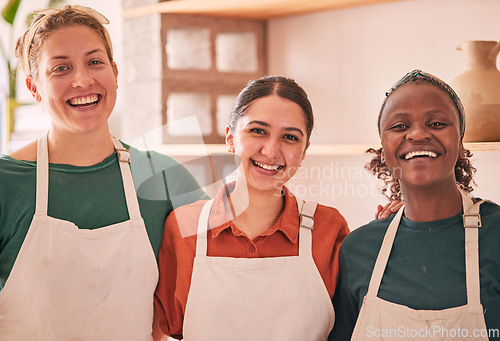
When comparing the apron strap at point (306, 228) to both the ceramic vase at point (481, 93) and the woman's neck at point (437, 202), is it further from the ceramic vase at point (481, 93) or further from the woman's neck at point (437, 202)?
the ceramic vase at point (481, 93)

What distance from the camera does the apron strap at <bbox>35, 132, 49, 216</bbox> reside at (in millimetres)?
1347

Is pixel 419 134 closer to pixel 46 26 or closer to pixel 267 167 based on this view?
pixel 267 167

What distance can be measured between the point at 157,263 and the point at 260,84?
517mm

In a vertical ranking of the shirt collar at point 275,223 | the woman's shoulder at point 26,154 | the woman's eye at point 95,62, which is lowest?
the shirt collar at point 275,223

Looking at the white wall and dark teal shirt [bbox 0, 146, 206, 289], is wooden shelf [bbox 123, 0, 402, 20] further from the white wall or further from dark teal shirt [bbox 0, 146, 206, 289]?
dark teal shirt [bbox 0, 146, 206, 289]

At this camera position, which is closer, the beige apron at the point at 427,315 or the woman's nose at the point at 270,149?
the beige apron at the point at 427,315

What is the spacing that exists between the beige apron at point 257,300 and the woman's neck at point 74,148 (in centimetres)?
37

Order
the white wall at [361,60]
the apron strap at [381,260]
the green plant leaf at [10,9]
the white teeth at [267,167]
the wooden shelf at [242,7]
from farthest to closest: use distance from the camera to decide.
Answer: the green plant leaf at [10,9] < the wooden shelf at [242,7] < the white wall at [361,60] < the white teeth at [267,167] < the apron strap at [381,260]

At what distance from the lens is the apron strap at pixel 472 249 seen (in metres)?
1.17

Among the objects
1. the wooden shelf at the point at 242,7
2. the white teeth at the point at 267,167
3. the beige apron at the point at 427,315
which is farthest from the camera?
the wooden shelf at the point at 242,7

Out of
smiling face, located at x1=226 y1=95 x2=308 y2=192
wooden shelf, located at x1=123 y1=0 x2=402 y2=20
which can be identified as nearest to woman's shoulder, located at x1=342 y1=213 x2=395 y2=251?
smiling face, located at x1=226 y1=95 x2=308 y2=192

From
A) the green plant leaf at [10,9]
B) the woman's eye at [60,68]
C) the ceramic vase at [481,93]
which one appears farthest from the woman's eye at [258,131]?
the green plant leaf at [10,9]

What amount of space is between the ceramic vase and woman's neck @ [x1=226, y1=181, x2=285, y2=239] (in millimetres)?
587

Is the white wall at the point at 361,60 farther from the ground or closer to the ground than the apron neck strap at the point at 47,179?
farther from the ground
